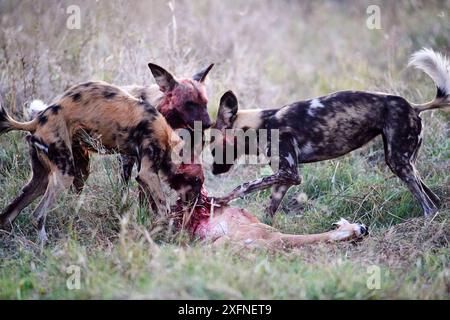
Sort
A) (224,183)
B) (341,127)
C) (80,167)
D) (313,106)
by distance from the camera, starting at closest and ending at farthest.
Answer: (80,167) → (341,127) → (313,106) → (224,183)

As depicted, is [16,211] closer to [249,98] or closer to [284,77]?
[249,98]

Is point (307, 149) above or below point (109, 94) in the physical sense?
below

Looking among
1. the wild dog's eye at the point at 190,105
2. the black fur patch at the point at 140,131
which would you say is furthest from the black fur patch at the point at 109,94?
the wild dog's eye at the point at 190,105

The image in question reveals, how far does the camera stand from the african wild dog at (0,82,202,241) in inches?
175

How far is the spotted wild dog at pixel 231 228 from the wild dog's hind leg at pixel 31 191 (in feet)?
3.00

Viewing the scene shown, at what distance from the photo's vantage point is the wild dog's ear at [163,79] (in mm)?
5268

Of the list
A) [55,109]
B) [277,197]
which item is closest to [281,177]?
[277,197]

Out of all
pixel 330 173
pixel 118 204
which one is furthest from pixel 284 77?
pixel 118 204

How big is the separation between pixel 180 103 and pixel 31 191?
1.34 meters

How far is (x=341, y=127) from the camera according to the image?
5.22 metres

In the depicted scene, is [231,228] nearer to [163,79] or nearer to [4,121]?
[163,79]

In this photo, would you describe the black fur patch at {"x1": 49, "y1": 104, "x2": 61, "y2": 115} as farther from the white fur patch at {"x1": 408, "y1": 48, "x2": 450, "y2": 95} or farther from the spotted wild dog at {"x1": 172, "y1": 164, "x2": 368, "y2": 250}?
the white fur patch at {"x1": 408, "y1": 48, "x2": 450, "y2": 95}
